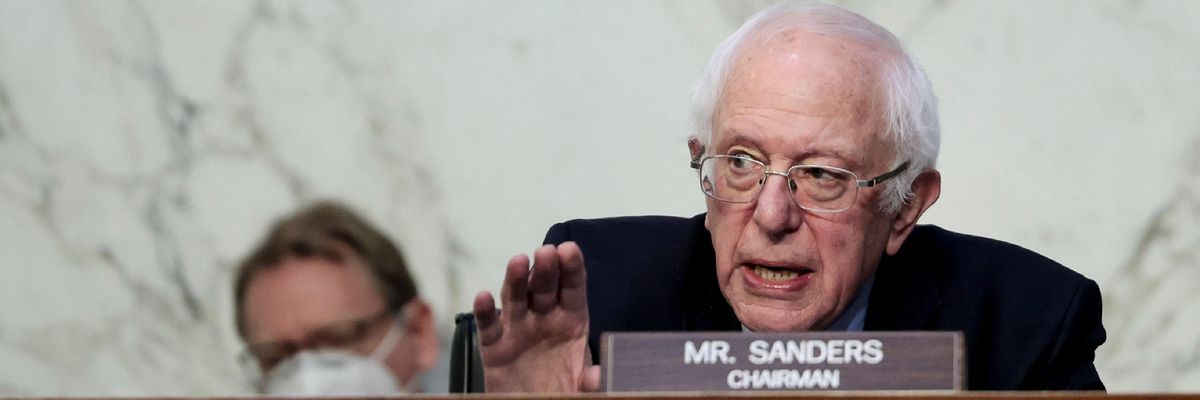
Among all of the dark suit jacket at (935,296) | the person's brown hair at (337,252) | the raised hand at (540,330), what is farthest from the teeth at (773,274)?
the person's brown hair at (337,252)

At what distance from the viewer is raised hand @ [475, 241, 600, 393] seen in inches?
58.2

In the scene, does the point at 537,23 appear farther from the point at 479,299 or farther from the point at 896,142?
the point at 479,299

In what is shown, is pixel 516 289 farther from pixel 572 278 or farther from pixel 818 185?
pixel 818 185

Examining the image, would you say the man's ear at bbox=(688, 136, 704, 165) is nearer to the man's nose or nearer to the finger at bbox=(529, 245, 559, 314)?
the man's nose

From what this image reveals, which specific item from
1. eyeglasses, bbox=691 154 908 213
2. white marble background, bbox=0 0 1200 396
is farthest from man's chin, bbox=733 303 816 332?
white marble background, bbox=0 0 1200 396

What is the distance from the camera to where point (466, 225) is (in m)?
2.57

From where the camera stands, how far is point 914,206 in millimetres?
1939

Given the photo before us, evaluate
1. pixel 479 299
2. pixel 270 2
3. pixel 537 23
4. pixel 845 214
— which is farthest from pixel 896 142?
pixel 270 2

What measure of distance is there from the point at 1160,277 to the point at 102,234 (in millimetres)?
1677

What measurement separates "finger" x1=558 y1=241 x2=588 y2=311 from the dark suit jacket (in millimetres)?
288

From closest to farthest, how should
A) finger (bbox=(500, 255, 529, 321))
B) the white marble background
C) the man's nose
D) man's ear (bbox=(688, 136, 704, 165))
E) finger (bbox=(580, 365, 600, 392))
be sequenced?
finger (bbox=(500, 255, 529, 321))
finger (bbox=(580, 365, 600, 392))
the man's nose
man's ear (bbox=(688, 136, 704, 165))
the white marble background

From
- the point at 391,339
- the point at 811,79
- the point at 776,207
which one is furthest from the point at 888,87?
the point at 391,339

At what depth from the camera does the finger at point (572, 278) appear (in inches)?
57.5

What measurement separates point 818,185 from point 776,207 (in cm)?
7
